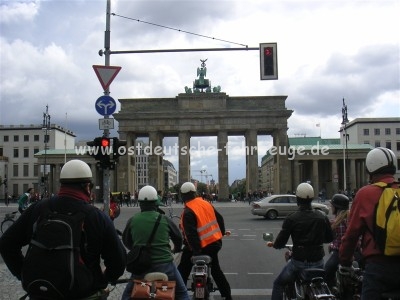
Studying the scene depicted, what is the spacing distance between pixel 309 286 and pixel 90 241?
294 centimetres

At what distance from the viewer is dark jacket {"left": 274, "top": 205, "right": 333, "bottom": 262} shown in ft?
19.6

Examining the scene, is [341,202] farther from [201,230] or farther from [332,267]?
[201,230]

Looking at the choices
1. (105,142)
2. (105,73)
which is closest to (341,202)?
(105,142)

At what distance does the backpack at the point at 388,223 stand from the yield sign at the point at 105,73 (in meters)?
9.05

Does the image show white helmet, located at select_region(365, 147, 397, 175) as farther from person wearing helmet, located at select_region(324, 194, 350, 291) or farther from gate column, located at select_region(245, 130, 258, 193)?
gate column, located at select_region(245, 130, 258, 193)

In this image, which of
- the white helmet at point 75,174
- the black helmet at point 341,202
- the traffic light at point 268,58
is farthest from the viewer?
the traffic light at point 268,58

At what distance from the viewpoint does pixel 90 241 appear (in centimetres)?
366

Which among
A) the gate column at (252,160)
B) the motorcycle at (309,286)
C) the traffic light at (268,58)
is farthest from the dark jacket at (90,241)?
the gate column at (252,160)

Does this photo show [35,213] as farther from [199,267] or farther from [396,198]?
[199,267]

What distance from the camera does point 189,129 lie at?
8094cm

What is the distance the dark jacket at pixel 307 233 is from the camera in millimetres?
5965

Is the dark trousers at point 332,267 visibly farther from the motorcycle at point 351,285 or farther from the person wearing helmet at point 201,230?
the person wearing helmet at point 201,230

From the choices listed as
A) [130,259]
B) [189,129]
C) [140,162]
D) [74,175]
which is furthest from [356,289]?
[140,162]

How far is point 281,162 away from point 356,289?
247ft
